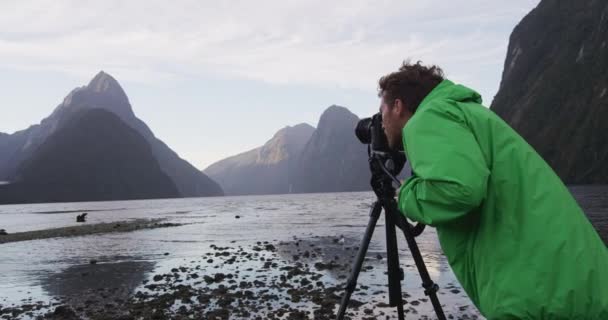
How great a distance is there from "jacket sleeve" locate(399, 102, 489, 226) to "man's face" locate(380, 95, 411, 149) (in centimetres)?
Result: 42

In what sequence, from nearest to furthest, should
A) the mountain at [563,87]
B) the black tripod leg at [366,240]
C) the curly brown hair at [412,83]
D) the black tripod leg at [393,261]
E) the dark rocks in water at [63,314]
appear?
the curly brown hair at [412,83]
the black tripod leg at [366,240]
the black tripod leg at [393,261]
the dark rocks in water at [63,314]
the mountain at [563,87]

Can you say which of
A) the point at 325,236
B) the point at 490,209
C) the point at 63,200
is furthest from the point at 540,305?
the point at 63,200

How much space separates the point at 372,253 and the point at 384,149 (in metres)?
16.5

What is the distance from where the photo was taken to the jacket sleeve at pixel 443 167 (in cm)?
211

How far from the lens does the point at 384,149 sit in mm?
3541

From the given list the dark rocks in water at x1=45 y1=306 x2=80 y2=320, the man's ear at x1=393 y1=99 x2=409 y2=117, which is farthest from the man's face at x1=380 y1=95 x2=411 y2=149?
the dark rocks in water at x1=45 y1=306 x2=80 y2=320

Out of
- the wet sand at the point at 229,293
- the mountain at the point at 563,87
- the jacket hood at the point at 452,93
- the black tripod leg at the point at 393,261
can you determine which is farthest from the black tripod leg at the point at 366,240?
the mountain at the point at 563,87

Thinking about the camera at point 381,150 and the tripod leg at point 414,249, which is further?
the tripod leg at point 414,249

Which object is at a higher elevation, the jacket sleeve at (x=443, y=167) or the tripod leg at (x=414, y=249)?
the jacket sleeve at (x=443, y=167)

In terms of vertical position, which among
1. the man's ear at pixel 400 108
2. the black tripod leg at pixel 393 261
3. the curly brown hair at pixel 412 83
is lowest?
the black tripod leg at pixel 393 261

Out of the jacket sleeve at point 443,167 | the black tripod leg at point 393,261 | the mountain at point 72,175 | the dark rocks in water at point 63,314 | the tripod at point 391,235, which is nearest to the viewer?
the jacket sleeve at point 443,167

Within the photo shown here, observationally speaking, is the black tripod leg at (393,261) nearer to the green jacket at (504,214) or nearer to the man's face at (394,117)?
the man's face at (394,117)

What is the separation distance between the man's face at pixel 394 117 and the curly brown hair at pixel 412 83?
0.03 meters

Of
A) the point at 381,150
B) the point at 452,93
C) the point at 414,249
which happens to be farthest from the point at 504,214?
the point at 414,249
